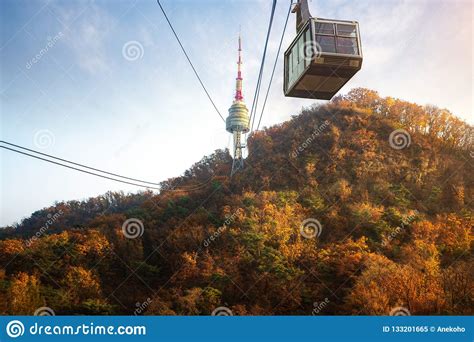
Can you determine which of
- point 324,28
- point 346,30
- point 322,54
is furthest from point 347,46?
point 322,54

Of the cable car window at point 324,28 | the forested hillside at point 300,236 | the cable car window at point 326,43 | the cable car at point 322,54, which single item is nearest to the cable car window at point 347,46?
the cable car at point 322,54

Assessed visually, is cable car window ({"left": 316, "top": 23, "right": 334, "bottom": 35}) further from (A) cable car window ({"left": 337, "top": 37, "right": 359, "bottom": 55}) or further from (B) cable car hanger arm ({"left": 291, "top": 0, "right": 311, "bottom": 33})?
(B) cable car hanger arm ({"left": 291, "top": 0, "right": 311, "bottom": 33})

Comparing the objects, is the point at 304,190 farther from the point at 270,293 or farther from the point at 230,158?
the point at 230,158

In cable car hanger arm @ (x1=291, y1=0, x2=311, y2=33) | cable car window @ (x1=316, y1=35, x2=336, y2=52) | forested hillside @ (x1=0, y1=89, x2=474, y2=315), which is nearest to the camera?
cable car window @ (x1=316, y1=35, x2=336, y2=52)

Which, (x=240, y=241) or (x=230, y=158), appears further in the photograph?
(x=230, y=158)

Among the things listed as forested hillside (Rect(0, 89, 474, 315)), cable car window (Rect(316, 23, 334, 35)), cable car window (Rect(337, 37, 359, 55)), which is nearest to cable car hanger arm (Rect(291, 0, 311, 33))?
cable car window (Rect(316, 23, 334, 35))

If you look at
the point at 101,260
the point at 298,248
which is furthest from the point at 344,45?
the point at 101,260

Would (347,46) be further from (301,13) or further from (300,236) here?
(300,236)
